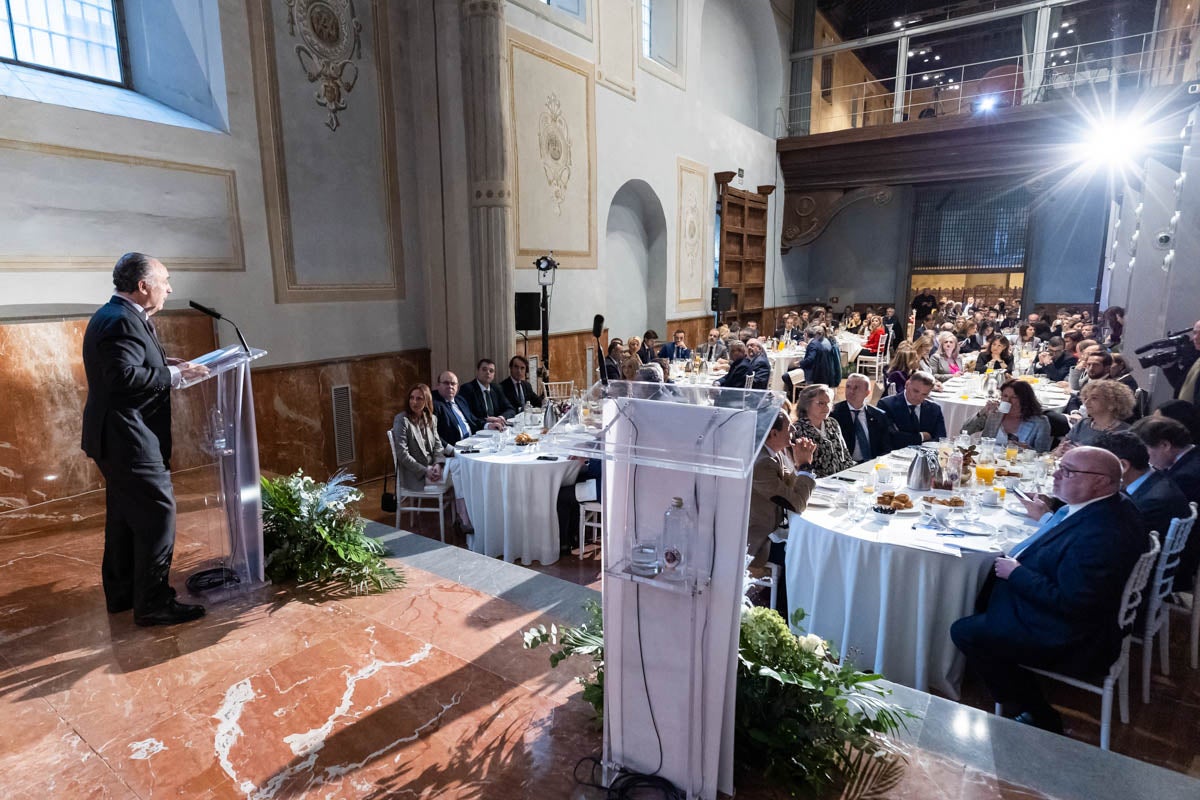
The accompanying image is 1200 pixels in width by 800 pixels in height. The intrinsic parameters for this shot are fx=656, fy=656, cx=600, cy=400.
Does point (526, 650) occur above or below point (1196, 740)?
above

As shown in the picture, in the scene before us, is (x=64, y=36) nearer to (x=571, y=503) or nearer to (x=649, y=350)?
(x=571, y=503)

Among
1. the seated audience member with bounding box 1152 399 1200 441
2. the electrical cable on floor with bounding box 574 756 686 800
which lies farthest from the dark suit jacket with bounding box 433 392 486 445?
the seated audience member with bounding box 1152 399 1200 441

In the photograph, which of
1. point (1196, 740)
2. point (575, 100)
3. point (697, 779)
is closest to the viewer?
point (697, 779)

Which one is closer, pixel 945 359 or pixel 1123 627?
pixel 1123 627

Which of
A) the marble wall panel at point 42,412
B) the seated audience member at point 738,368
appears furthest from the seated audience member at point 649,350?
the marble wall panel at point 42,412

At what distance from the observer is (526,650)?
2.95 metres

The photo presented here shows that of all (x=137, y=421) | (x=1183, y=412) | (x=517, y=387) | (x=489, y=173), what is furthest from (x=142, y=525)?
(x=1183, y=412)

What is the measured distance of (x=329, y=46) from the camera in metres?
6.30

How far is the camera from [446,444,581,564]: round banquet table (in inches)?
181

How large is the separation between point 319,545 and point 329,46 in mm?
5038

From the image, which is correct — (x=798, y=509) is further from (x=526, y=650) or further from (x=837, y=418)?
(x=837, y=418)

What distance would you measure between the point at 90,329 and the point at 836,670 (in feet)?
11.0

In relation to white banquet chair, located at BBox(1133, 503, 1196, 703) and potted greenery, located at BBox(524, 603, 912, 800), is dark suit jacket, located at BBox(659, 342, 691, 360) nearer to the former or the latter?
white banquet chair, located at BBox(1133, 503, 1196, 703)

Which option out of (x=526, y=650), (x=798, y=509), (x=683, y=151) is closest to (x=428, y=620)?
(x=526, y=650)
